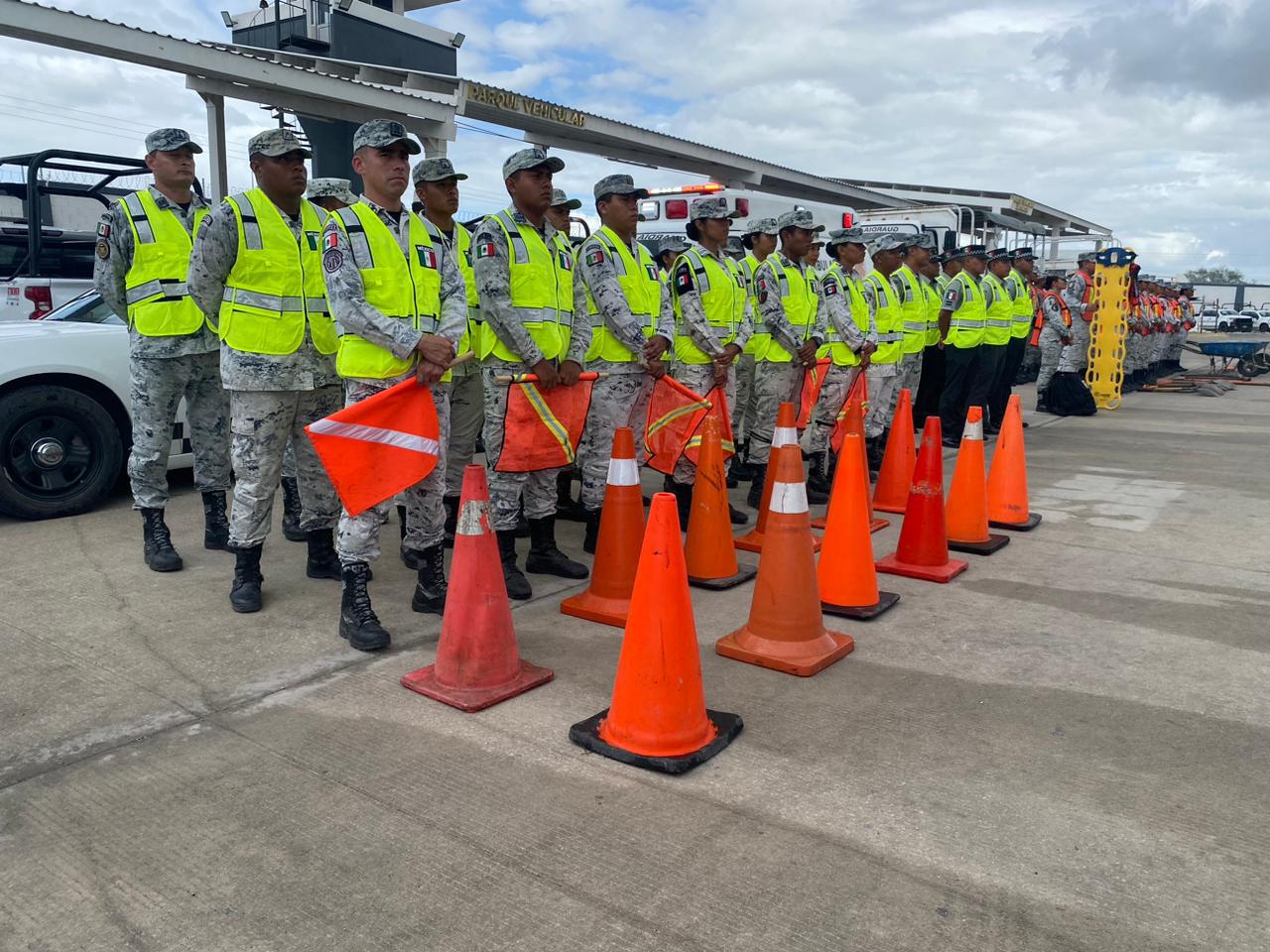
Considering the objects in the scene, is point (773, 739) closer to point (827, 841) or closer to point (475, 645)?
point (827, 841)

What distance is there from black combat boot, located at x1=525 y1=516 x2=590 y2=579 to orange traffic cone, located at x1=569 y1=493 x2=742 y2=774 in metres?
1.86

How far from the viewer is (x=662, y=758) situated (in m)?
2.90

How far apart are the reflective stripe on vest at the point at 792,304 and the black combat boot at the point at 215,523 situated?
362cm

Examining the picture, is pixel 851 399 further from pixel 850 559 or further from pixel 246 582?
pixel 246 582

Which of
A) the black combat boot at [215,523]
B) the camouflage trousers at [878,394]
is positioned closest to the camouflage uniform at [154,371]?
the black combat boot at [215,523]

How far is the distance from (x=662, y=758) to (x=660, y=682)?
9.0 inches

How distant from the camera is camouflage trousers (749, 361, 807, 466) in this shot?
6.54 metres

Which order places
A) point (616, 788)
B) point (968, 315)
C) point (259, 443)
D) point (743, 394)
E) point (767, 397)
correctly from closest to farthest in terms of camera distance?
point (616, 788) < point (259, 443) < point (767, 397) < point (743, 394) < point (968, 315)

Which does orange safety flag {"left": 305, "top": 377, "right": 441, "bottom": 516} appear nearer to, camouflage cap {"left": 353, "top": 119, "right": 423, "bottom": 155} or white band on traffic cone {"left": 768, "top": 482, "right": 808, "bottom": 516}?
camouflage cap {"left": 353, "top": 119, "right": 423, "bottom": 155}

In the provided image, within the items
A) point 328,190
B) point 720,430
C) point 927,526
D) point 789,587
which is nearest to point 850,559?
point 789,587

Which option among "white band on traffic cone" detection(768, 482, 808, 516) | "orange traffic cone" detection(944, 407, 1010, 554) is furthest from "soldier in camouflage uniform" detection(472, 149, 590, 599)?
"orange traffic cone" detection(944, 407, 1010, 554)

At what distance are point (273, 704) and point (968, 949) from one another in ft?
7.76

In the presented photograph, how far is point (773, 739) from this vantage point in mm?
3084

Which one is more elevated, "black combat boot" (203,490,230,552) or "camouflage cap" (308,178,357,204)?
"camouflage cap" (308,178,357,204)
